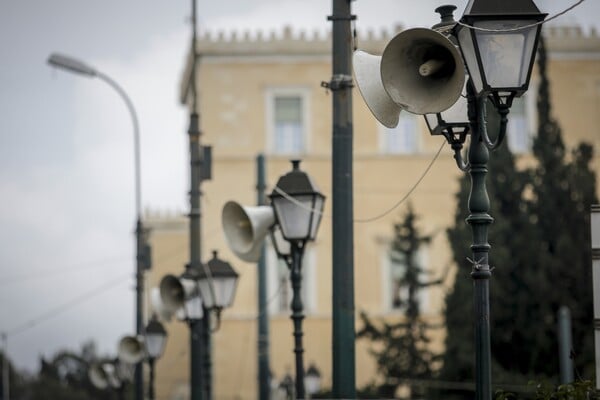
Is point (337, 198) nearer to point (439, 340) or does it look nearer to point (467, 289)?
point (467, 289)

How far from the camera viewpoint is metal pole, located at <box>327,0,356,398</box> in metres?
11.5

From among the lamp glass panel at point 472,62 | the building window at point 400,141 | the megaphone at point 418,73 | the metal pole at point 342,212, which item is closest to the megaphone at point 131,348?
the metal pole at point 342,212

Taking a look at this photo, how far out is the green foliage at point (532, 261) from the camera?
29.8 meters

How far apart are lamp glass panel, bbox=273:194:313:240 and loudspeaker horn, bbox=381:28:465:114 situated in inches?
178

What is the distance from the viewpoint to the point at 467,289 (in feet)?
102

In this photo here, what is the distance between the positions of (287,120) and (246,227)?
30569 mm

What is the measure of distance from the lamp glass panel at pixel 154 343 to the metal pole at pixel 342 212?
14.0 m

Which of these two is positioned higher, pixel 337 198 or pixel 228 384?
pixel 337 198

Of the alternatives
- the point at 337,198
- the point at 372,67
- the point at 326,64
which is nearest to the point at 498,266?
the point at 326,64

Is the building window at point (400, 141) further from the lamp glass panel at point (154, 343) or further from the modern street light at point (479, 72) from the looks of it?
the modern street light at point (479, 72)

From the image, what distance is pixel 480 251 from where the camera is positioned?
8.63 meters

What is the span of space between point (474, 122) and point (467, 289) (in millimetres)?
22478

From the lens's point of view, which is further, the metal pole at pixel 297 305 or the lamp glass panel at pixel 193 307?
the lamp glass panel at pixel 193 307

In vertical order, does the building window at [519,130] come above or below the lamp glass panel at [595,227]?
above
